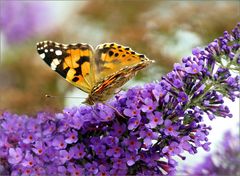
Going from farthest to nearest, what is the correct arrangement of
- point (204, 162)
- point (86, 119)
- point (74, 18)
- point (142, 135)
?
point (74, 18)
point (204, 162)
point (86, 119)
point (142, 135)

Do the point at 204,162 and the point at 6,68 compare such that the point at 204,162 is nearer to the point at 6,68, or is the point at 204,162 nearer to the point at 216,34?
the point at 216,34

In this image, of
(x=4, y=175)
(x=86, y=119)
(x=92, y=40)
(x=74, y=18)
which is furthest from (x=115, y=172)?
(x=74, y=18)

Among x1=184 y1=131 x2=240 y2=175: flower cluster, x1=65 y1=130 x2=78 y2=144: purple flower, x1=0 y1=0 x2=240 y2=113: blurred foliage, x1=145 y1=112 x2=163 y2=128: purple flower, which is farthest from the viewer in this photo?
x1=0 y1=0 x2=240 y2=113: blurred foliage

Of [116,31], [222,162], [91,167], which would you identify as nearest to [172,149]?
[91,167]

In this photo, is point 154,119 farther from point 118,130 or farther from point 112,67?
point 112,67

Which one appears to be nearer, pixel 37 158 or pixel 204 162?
pixel 37 158

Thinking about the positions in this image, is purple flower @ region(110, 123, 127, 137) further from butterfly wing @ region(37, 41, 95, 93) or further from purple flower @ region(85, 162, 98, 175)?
butterfly wing @ region(37, 41, 95, 93)

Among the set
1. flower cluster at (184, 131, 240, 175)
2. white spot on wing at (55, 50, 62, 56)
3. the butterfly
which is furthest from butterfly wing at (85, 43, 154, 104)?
flower cluster at (184, 131, 240, 175)
